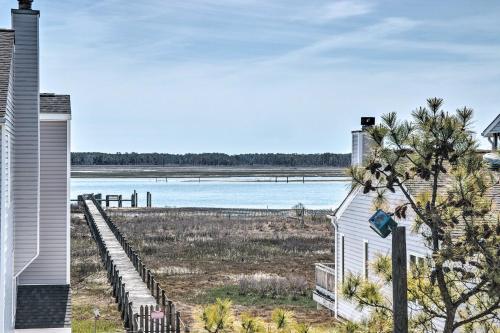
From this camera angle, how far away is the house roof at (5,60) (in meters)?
12.1

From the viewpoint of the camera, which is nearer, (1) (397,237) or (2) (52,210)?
(1) (397,237)

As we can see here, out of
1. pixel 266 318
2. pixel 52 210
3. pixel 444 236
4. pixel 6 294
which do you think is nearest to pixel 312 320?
pixel 266 318

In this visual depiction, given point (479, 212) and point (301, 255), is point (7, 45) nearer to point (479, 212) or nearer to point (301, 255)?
point (479, 212)

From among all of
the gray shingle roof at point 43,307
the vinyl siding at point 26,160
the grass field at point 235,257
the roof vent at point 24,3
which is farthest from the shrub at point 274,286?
the roof vent at point 24,3

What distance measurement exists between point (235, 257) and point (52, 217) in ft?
75.2

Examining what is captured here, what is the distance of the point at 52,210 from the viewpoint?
17375 millimetres

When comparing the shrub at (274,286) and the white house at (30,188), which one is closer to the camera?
the white house at (30,188)

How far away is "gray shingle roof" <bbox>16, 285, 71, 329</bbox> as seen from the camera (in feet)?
52.5

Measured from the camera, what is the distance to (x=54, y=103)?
1803 cm

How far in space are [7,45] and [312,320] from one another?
1354cm

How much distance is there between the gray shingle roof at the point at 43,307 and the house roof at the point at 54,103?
4.25 meters

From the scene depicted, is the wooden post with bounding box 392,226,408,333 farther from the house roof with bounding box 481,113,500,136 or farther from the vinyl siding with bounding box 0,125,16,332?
the house roof with bounding box 481,113,500,136

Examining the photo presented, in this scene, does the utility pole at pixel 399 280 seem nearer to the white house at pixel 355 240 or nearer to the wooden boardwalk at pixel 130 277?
the white house at pixel 355 240

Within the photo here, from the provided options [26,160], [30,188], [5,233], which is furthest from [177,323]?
[5,233]
